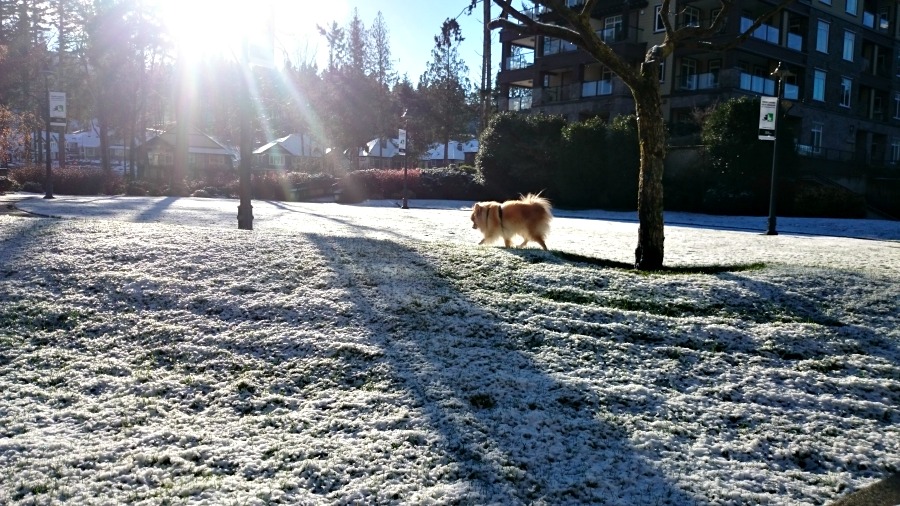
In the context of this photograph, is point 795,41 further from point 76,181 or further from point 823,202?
point 76,181

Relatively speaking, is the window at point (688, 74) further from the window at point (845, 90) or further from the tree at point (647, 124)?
the tree at point (647, 124)

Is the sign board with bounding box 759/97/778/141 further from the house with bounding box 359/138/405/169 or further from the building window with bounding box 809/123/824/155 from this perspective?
the house with bounding box 359/138/405/169

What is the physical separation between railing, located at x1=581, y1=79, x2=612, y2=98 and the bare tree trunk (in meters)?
31.1

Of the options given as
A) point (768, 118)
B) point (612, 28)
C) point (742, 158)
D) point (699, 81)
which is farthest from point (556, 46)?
point (768, 118)

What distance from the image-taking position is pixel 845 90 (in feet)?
133

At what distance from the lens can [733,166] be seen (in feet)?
80.0

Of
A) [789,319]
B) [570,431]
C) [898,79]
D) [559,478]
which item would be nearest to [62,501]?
[559,478]

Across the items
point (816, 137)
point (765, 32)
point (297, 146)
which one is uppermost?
point (765, 32)

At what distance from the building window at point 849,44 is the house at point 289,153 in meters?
43.8

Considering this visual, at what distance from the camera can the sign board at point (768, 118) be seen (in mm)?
14914

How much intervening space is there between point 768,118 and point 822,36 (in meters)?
29.2

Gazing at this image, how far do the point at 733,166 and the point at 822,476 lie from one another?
2348 centimetres

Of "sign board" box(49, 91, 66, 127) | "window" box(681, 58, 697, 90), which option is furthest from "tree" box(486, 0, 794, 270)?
"window" box(681, 58, 697, 90)

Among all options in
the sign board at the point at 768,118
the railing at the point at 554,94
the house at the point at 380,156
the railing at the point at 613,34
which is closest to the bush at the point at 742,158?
the sign board at the point at 768,118
